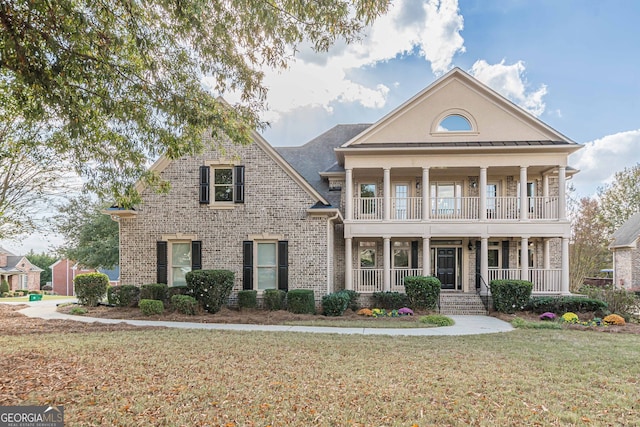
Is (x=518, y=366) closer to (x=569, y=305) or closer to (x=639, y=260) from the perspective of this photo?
(x=569, y=305)

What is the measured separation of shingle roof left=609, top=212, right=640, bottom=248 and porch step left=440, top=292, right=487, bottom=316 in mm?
17348

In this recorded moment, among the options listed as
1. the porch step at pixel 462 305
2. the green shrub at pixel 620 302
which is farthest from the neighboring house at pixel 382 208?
the green shrub at pixel 620 302

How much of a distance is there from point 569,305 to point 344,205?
911 cm

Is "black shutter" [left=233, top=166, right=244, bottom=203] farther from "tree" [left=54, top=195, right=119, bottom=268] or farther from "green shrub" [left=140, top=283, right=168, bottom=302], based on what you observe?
"tree" [left=54, top=195, right=119, bottom=268]

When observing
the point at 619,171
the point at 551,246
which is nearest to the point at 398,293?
the point at 551,246

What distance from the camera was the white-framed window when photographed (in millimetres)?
13328

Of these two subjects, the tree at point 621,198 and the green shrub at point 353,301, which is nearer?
the green shrub at point 353,301

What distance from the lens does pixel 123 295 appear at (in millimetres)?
12617

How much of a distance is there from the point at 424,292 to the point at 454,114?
7625 millimetres

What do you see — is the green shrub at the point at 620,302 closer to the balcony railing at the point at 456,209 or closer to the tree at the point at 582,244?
the balcony railing at the point at 456,209

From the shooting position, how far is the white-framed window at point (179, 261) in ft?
43.7

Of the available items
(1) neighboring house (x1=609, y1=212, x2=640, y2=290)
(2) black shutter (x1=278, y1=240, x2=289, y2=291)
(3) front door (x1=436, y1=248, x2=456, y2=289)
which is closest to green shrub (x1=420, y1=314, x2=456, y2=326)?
(2) black shutter (x1=278, y1=240, x2=289, y2=291)

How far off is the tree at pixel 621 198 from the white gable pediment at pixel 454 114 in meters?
26.5

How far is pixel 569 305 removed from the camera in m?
13.0
